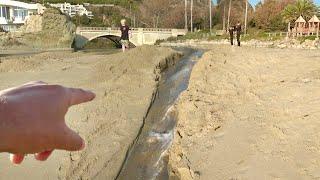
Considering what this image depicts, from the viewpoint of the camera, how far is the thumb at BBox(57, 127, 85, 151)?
144 cm

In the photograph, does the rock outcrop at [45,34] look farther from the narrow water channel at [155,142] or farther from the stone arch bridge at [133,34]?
the narrow water channel at [155,142]

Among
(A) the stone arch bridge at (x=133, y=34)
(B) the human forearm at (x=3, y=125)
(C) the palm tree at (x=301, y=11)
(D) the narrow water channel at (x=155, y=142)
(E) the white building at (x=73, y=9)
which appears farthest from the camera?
(E) the white building at (x=73, y=9)

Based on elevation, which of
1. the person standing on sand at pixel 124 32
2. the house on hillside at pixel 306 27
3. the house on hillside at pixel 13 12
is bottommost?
the person standing on sand at pixel 124 32

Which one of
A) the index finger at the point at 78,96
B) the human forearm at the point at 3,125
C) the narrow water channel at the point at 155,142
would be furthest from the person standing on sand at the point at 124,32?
the human forearm at the point at 3,125

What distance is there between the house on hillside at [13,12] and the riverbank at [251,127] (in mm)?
66491

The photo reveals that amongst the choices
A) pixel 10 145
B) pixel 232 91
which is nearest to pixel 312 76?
pixel 232 91

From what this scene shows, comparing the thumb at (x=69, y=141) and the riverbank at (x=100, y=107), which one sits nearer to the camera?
the thumb at (x=69, y=141)

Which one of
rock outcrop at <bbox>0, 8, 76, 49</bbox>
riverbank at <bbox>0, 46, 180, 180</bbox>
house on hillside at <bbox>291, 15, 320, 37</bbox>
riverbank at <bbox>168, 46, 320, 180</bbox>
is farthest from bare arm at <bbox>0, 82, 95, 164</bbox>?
A: rock outcrop at <bbox>0, 8, 76, 49</bbox>

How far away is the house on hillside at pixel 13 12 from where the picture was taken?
75.6 metres

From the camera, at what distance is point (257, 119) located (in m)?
8.96

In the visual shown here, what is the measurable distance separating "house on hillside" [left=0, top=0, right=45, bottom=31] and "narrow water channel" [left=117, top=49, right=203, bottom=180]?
65199mm

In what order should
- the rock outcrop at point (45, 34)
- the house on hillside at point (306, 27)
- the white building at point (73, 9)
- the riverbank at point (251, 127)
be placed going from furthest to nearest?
the white building at point (73, 9)
the rock outcrop at point (45, 34)
the house on hillside at point (306, 27)
the riverbank at point (251, 127)

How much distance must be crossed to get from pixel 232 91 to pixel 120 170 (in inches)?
171

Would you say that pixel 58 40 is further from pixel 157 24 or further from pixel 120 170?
pixel 157 24
